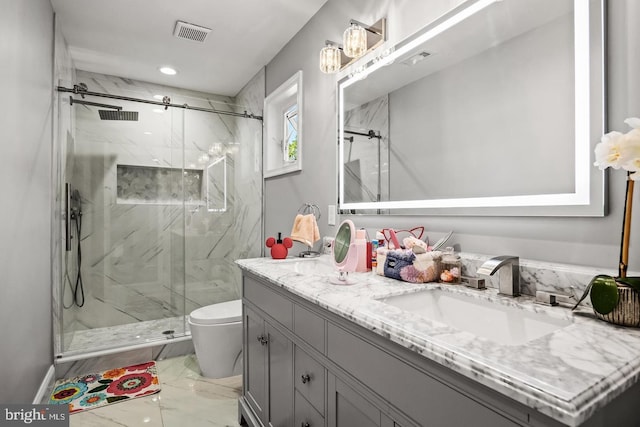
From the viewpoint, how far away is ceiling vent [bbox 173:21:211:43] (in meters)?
2.46

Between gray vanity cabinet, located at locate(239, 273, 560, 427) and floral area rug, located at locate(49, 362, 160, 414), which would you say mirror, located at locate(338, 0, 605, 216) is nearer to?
gray vanity cabinet, located at locate(239, 273, 560, 427)

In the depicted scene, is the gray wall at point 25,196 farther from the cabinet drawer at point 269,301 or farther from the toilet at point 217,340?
the cabinet drawer at point 269,301

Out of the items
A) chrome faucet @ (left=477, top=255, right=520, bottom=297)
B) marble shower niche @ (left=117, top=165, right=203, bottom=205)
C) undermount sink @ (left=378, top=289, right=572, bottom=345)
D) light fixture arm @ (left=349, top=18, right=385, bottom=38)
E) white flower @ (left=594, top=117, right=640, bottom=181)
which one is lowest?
undermount sink @ (left=378, top=289, right=572, bottom=345)

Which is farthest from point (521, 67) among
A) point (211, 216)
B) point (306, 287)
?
point (211, 216)

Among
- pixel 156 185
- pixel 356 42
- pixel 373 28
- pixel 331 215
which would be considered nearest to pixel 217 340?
pixel 331 215

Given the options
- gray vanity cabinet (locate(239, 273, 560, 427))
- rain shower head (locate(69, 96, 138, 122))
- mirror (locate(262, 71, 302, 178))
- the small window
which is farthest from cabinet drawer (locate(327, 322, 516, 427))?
rain shower head (locate(69, 96, 138, 122))

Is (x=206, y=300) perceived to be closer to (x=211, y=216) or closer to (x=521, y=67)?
(x=211, y=216)

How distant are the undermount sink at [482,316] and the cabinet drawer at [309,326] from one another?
8.7 inches

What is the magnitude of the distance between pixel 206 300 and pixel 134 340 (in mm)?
666

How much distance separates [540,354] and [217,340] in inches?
84.4

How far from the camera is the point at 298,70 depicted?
254cm

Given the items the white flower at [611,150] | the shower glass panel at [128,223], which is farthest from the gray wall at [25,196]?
the white flower at [611,150]

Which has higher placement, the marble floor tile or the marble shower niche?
the marble shower niche

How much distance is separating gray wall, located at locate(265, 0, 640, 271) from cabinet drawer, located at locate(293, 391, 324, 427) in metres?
0.81
